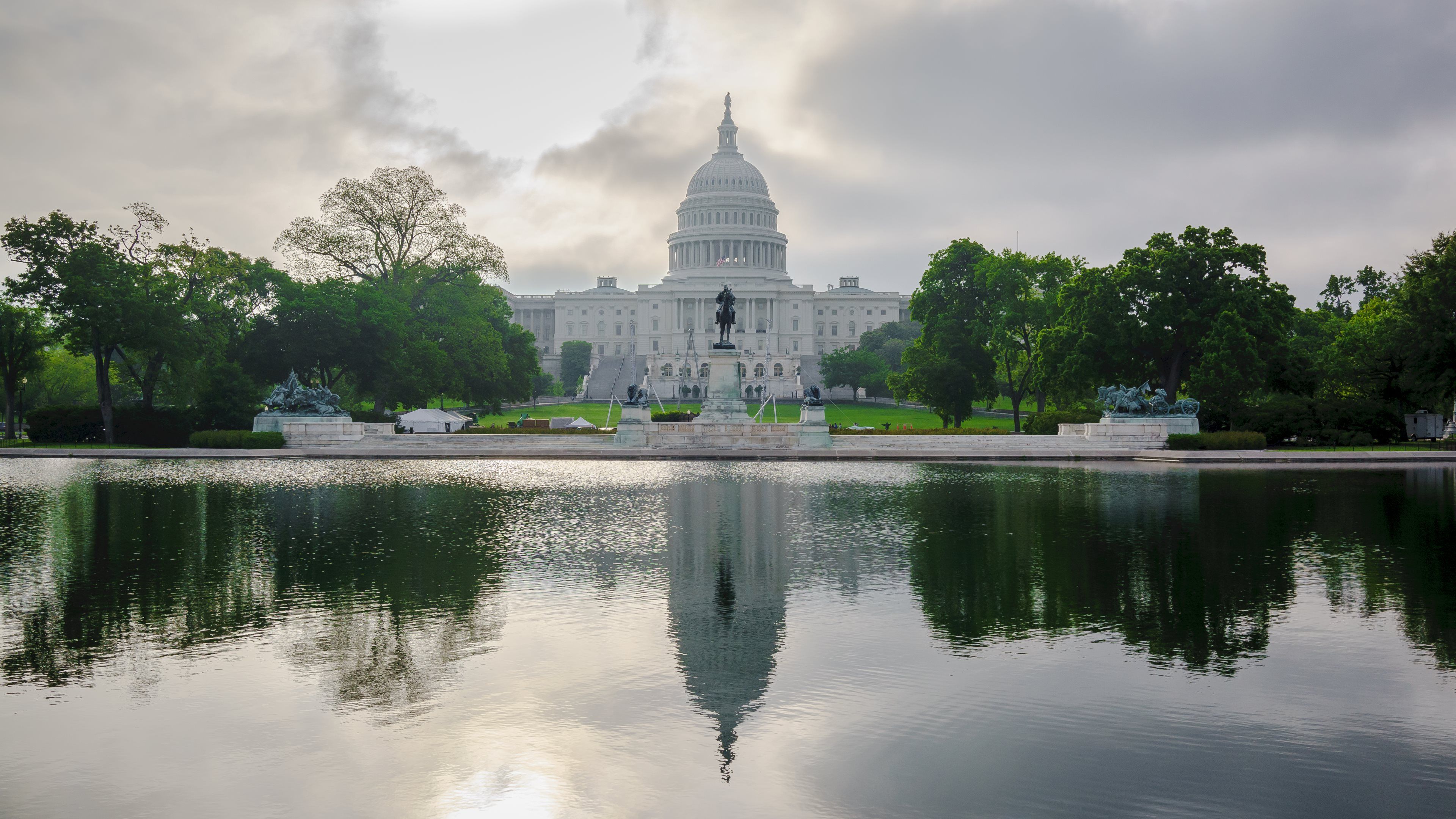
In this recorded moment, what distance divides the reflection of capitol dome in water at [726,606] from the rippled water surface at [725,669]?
5 cm

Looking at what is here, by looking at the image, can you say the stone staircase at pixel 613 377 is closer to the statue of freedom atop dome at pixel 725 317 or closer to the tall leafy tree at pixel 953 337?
the tall leafy tree at pixel 953 337

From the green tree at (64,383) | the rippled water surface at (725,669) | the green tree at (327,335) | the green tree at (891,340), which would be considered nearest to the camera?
the rippled water surface at (725,669)

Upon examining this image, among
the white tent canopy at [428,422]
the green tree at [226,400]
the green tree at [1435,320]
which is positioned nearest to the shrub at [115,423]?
the green tree at [226,400]

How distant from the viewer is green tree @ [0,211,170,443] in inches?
1841

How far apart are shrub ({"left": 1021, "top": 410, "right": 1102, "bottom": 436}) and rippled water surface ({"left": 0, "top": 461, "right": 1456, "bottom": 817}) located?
3233cm

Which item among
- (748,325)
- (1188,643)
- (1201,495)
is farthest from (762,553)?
(748,325)

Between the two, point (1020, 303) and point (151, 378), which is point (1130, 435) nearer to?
point (1020, 303)

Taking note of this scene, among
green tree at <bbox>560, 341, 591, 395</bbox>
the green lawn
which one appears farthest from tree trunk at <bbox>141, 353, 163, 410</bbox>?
green tree at <bbox>560, 341, 591, 395</bbox>

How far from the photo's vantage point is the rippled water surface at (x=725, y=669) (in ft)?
21.0

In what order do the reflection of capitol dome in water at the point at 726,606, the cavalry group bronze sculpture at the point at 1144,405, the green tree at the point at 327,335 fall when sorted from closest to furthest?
the reflection of capitol dome in water at the point at 726,606
the cavalry group bronze sculpture at the point at 1144,405
the green tree at the point at 327,335

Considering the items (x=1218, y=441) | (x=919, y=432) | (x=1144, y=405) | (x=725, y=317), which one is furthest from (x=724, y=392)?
(x=1218, y=441)

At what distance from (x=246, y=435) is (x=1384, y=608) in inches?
1714

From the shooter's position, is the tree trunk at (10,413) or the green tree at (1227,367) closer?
the green tree at (1227,367)

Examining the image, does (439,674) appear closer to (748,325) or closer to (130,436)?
(130,436)
